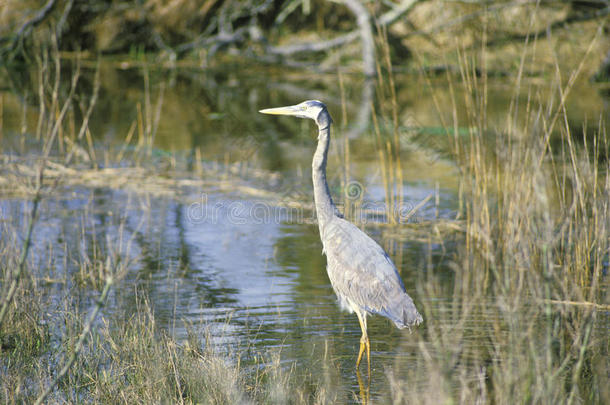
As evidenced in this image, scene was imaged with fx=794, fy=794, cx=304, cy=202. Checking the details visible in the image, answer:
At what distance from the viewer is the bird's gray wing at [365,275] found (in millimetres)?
4293

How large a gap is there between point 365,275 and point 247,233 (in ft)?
9.08

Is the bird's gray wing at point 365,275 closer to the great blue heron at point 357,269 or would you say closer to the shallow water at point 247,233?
the great blue heron at point 357,269

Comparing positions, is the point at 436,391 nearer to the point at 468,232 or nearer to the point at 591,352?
the point at 591,352

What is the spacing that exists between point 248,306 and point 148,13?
1401 centimetres

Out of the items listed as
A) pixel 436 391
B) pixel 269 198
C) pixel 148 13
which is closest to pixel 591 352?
pixel 436 391

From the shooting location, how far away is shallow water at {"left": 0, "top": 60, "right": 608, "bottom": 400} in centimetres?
478

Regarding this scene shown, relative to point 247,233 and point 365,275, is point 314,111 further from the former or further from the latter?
point 247,233

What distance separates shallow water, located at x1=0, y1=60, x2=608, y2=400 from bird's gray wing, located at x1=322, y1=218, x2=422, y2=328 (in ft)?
1.04

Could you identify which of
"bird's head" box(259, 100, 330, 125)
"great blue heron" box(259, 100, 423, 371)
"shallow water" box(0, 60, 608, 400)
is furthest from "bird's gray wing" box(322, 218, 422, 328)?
"bird's head" box(259, 100, 330, 125)

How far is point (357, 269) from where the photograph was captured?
4.55 meters

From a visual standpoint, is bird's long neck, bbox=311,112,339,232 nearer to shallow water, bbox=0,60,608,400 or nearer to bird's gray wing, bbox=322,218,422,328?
bird's gray wing, bbox=322,218,422,328

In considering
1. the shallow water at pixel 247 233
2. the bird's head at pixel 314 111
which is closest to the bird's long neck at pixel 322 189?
the bird's head at pixel 314 111

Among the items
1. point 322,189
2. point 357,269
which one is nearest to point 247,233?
point 322,189

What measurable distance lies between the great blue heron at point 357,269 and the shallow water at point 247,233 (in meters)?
0.30
